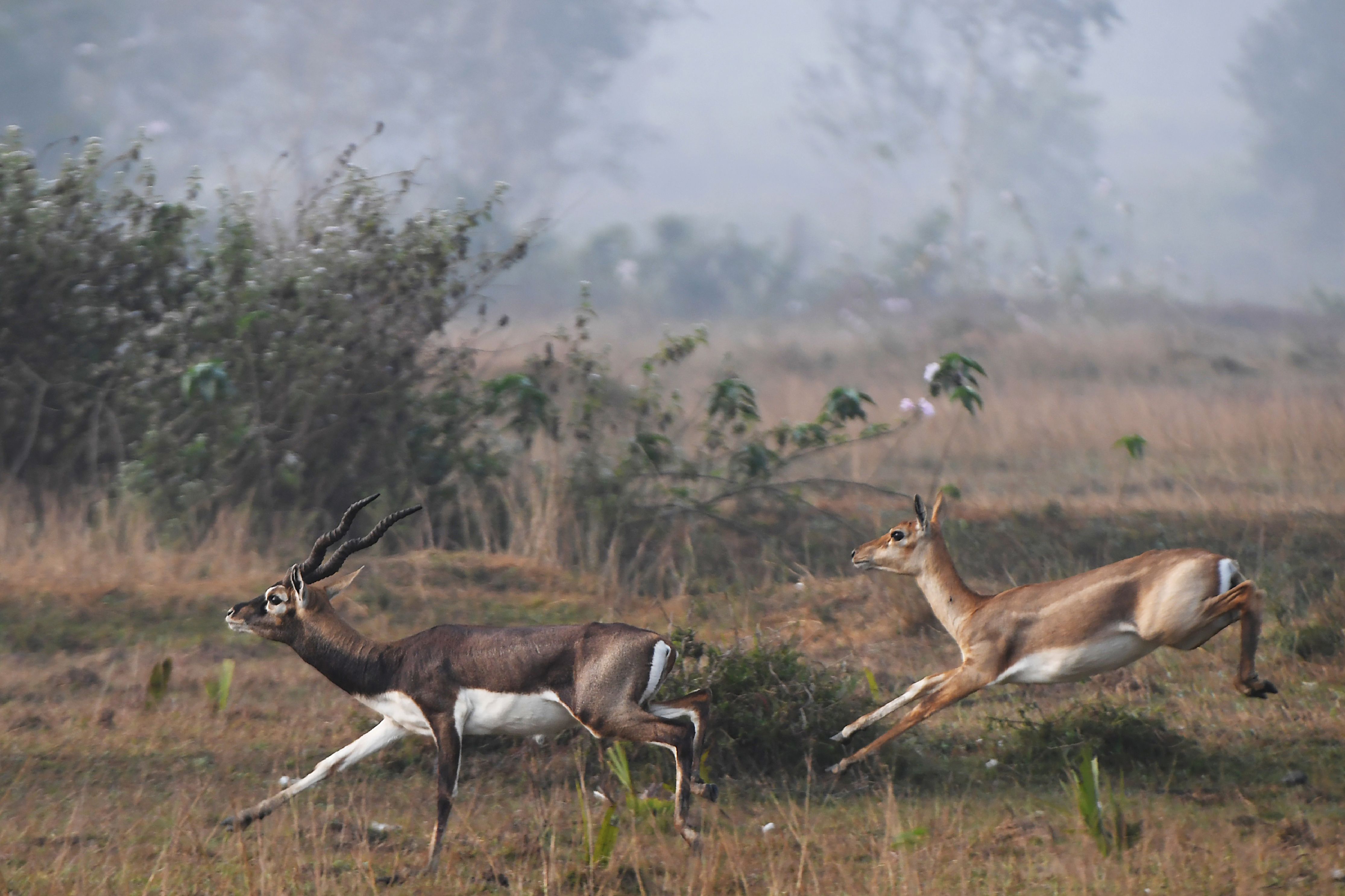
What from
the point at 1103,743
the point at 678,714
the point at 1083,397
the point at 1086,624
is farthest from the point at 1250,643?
the point at 1083,397

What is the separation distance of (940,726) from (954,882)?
2508 millimetres

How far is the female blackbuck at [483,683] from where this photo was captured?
5344 millimetres

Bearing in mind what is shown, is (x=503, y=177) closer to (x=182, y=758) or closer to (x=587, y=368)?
(x=587, y=368)

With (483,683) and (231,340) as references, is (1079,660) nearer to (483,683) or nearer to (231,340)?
(483,683)

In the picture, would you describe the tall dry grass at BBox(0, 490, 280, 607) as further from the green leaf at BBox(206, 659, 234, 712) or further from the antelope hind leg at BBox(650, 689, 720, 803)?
the antelope hind leg at BBox(650, 689, 720, 803)

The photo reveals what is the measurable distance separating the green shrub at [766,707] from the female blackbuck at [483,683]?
1.17 metres

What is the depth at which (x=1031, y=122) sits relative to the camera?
6506 cm

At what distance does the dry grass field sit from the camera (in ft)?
17.1

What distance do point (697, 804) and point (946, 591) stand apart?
158cm

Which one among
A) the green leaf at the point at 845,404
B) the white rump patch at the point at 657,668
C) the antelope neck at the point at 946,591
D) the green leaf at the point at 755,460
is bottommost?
the white rump patch at the point at 657,668

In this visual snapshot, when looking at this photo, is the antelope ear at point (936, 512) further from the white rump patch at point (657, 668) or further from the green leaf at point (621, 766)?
the green leaf at point (621, 766)

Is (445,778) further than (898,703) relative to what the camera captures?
No

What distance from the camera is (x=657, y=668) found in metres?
5.43

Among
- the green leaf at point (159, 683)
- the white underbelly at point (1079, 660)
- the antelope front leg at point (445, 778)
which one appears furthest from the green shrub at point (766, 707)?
the green leaf at point (159, 683)
